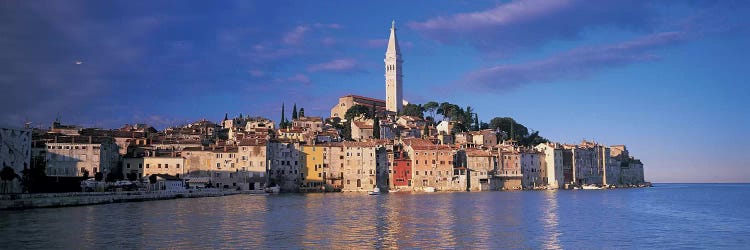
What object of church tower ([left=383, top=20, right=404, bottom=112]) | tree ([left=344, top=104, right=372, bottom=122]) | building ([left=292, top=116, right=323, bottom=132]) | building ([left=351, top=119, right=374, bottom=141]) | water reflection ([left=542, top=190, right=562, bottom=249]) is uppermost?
church tower ([left=383, top=20, right=404, bottom=112])

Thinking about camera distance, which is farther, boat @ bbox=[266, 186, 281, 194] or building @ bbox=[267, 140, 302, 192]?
building @ bbox=[267, 140, 302, 192]

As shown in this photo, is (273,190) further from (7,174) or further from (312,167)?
(7,174)

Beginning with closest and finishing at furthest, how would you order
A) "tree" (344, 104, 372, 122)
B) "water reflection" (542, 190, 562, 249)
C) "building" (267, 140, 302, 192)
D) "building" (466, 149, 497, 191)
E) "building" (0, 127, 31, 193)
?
1. "water reflection" (542, 190, 562, 249)
2. "building" (0, 127, 31, 193)
3. "building" (267, 140, 302, 192)
4. "building" (466, 149, 497, 191)
5. "tree" (344, 104, 372, 122)

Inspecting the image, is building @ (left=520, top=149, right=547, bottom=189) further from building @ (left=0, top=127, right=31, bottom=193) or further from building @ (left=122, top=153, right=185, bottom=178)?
building @ (left=0, top=127, right=31, bottom=193)

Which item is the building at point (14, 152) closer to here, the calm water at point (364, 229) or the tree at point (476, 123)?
the calm water at point (364, 229)

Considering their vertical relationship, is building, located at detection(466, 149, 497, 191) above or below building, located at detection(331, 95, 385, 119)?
below

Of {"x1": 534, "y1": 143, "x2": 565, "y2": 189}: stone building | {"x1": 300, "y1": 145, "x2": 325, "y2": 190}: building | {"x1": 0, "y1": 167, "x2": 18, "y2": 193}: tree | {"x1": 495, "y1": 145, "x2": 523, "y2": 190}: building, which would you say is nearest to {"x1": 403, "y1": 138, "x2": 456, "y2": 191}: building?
{"x1": 495, "y1": 145, "x2": 523, "y2": 190}: building
